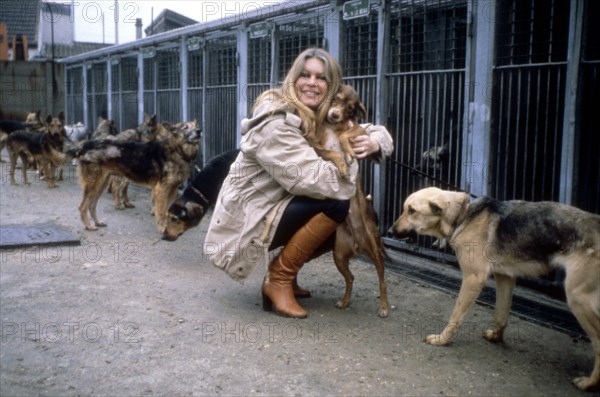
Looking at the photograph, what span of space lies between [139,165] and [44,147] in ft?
15.9

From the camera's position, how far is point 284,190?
14.2ft

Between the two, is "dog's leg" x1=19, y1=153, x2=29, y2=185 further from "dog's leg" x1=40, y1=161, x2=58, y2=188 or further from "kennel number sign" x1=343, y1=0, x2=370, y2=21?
"kennel number sign" x1=343, y1=0, x2=370, y2=21

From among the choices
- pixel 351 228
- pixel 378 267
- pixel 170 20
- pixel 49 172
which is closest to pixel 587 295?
pixel 378 267

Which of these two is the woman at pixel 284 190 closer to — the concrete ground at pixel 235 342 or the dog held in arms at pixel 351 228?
the dog held in arms at pixel 351 228

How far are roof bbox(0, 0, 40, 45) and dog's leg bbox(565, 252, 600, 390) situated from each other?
37261 mm

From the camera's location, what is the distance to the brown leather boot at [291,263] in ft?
14.0

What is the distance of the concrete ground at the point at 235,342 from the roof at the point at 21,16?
3395cm

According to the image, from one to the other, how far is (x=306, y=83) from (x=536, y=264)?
1974mm

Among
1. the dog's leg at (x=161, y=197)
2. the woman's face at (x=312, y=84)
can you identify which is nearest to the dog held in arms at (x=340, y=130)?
the woman's face at (x=312, y=84)

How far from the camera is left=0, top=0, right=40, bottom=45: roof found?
1378 inches

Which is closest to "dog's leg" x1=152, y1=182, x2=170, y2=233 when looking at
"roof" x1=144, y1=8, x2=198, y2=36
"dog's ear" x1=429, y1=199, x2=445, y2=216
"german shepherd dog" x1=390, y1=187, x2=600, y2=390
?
"german shepherd dog" x1=390, y1=187, x2=600, y2=390

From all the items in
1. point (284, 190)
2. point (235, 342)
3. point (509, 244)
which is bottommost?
point (235, 342)

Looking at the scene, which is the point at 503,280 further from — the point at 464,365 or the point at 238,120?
the point at 238,120

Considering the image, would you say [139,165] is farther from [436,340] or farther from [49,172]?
[436,340]
